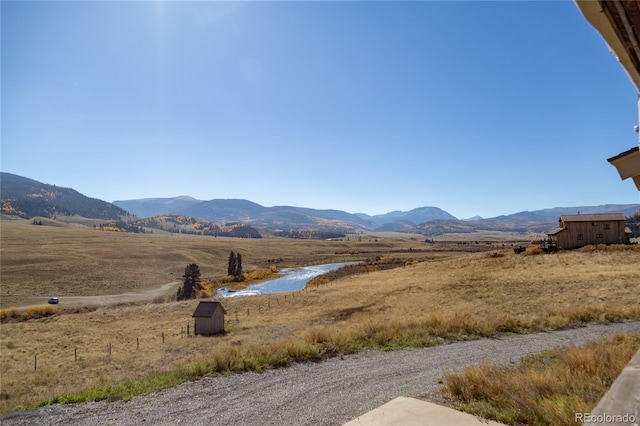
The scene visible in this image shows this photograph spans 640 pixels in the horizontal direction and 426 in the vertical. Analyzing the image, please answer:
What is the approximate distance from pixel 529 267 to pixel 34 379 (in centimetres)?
4670

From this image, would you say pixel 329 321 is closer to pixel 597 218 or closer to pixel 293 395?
pixel 293 395

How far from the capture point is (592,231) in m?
48.2

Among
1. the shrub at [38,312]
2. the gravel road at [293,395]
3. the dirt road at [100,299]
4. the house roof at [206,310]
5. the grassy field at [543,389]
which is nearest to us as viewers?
the grassy field at [543,389]

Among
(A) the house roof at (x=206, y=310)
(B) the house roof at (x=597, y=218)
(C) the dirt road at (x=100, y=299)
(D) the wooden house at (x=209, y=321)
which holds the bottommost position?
(C) the dirt road at (x=100, y=299)

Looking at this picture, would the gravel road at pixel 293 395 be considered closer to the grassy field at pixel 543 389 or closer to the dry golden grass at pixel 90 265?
the grassy field at pixel 543 389

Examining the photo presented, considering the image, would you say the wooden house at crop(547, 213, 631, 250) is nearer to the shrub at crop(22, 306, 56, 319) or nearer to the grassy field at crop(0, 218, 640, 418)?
the grassy field at crop(0, 218, 640, 418)

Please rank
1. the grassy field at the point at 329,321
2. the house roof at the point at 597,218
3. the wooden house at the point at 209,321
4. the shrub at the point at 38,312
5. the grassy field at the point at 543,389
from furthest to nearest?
the shrub at the point at 38,312, the house roof at the point at 597,218, the wooden house at the point at 209,321, the grassy field at the point at 329,321, the grassy field at the point at 543,389

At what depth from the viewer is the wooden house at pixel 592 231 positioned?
47.2m

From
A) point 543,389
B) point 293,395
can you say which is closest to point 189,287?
point 293,395

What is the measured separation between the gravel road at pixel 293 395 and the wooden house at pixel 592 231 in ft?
148

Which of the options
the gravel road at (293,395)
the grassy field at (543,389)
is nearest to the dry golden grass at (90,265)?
the gravel road at (293,395)

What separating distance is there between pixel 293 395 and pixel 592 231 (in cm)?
5618

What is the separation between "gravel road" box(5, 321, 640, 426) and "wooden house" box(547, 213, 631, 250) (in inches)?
1779

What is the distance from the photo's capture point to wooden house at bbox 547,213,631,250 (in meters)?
47.2
